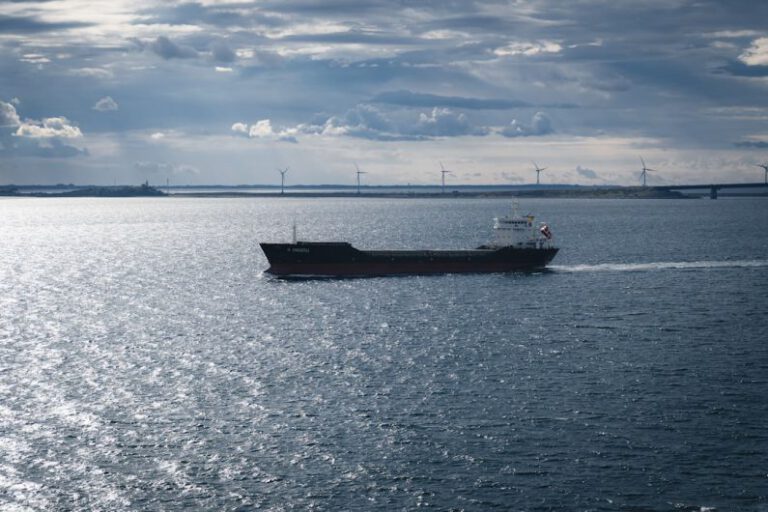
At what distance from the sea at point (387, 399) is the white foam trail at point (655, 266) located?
20727 millimetres

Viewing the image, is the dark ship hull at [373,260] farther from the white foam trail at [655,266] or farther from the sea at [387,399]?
the sea at [387,399]

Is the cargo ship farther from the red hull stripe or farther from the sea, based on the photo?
the sea

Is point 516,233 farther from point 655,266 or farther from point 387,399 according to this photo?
point 387,399

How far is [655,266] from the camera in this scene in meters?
132

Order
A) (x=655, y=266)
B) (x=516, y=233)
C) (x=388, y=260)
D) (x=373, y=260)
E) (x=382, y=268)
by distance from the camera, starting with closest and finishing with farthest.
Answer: (x=373, y=260)
(x=382, y=268)
(x=388, y=260)
(x=655, y=266)
(x=516, y=233)

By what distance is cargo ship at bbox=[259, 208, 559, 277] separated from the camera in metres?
122

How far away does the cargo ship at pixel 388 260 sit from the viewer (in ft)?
400

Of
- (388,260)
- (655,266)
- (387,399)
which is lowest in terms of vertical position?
(387,399)

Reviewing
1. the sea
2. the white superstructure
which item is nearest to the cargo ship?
the white superstructure

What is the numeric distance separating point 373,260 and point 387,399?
221 ft

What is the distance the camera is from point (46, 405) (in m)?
54.9

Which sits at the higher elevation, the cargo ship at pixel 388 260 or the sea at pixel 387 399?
the cargo ship at pixel 388 260

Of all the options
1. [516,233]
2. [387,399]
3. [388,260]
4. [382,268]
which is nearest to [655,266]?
[516,233]

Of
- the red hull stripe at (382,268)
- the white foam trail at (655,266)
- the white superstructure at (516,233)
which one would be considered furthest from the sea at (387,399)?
the white superstructure at (516,233)
